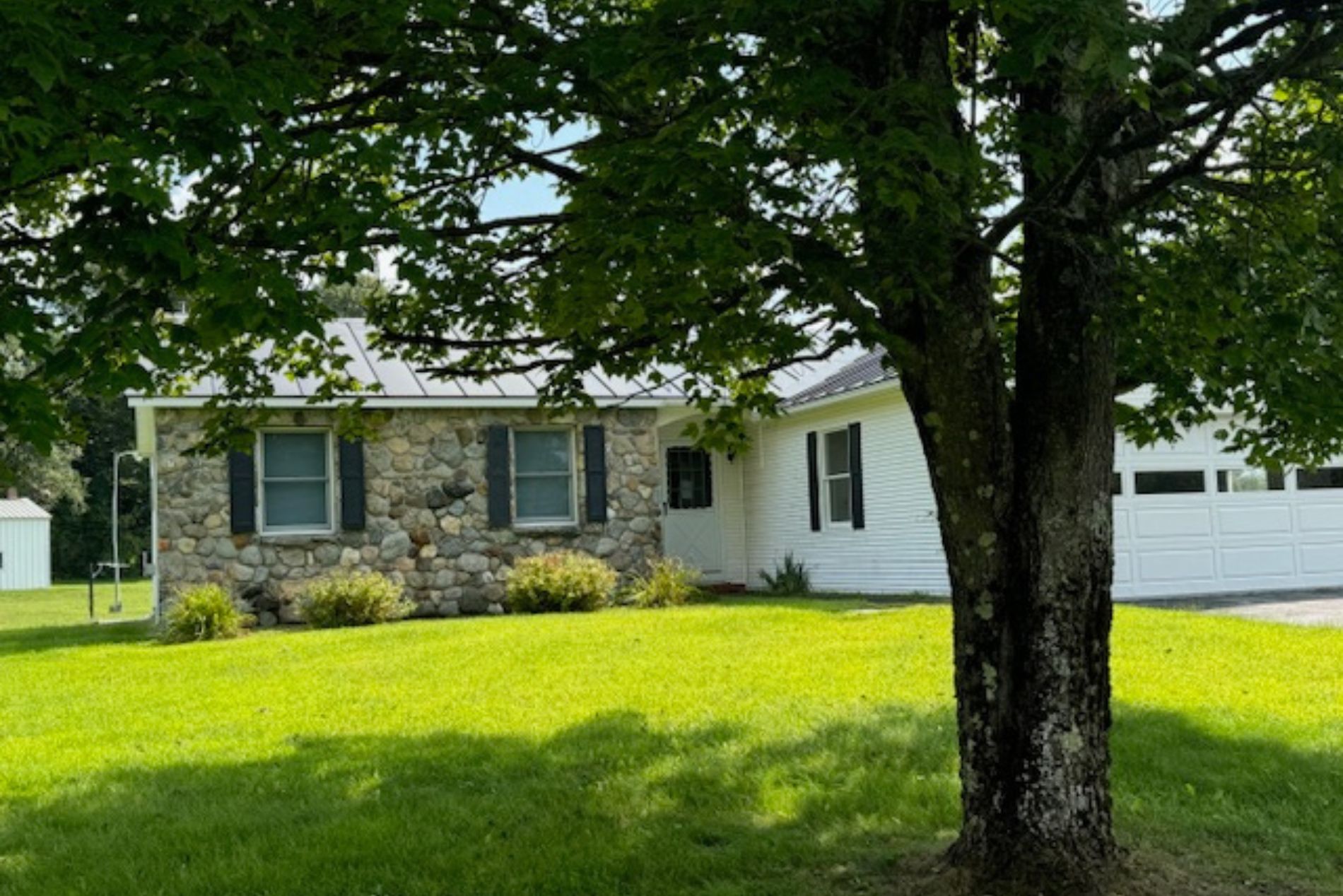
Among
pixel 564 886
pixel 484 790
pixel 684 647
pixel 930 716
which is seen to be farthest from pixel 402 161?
pixel 684 647

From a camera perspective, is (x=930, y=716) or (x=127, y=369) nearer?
(x=127, y=369)

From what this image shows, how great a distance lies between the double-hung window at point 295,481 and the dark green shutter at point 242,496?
0.27 meters

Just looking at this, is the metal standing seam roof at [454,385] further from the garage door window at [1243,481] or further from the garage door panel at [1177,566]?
the garage door window at [1243,481]

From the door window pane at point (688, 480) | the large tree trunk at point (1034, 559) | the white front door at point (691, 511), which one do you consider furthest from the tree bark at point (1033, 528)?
the door window pane at point (688, 480)

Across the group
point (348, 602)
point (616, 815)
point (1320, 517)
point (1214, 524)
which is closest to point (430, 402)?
point (348, 602)

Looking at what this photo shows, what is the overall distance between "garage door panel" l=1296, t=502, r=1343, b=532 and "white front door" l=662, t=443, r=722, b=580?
779 centimetres

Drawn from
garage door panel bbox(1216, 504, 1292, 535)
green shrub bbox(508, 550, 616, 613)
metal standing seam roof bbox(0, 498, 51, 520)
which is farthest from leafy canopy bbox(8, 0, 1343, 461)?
metal standing seam roof bbox(0, 498, 51, 520)

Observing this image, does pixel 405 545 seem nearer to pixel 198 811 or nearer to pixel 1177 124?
pixel 198 811

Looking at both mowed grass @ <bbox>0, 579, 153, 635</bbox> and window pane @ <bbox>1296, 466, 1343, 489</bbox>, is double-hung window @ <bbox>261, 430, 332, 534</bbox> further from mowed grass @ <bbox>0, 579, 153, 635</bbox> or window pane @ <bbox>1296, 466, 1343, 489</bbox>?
window pane @ <bbox>1296, 466, 1343, 489</bbox>

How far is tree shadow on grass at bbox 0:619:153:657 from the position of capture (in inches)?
511

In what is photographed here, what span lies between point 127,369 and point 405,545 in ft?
40.0

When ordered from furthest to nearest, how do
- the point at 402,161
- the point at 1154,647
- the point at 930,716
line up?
the point at 1154,647
the point at 930,716
the point at 402,161

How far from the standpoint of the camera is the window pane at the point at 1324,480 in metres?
14.6

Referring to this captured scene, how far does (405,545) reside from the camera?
14.7m
